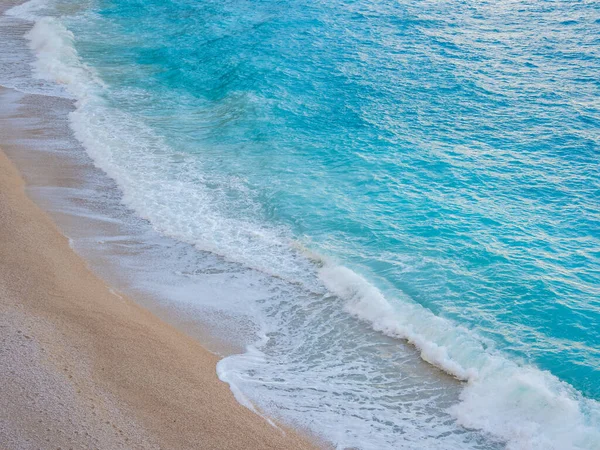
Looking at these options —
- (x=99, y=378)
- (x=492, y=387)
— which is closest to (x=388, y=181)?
(x=492, y=387)

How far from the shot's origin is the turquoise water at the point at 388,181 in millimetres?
8266

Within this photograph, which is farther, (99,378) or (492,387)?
(492,387)

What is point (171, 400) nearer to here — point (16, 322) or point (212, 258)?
point (16, 322)

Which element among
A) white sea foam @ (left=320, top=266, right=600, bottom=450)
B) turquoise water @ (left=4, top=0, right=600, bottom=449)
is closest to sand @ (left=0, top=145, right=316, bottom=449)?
turquoise water @ (left=4, top=0, right=600, bottom=449)

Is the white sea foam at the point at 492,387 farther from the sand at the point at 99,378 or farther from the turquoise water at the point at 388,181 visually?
the sand at the point at 99,378

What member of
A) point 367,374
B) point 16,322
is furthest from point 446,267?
point 16,322

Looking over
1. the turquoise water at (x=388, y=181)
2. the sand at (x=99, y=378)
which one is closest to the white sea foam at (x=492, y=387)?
the turquoise water at (x=388, y=181)

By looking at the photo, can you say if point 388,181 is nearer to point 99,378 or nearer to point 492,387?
point 492,387

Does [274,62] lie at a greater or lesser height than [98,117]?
greater

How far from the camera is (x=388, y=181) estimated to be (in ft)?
45.2

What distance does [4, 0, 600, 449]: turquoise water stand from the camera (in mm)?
8266

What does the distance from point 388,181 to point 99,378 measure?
8443 mm

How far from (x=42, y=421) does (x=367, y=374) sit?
405 centimetres

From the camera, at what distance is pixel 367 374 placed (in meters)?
8.27
